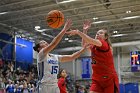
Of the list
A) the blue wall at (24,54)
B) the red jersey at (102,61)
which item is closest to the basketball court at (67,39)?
the blue wall at (24,54)

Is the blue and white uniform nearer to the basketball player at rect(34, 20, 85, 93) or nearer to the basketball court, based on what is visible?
the basketball player at rect(34, 20, 85, 93)

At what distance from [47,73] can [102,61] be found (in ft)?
3.06

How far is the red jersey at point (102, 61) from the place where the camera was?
4523mm

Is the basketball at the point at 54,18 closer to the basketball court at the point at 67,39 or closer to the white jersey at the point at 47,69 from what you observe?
the white jersey at the point at 47,69

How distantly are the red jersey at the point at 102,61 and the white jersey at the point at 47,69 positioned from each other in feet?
2.19

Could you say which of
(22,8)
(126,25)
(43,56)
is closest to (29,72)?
(22,8)

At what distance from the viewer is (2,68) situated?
18859mm

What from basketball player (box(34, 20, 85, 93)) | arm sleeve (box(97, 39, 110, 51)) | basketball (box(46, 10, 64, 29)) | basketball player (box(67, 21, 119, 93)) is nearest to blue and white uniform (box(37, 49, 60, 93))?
basketball player (box(34, 20, 85, 93))

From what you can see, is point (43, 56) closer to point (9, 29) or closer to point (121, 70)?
point (9, 29)

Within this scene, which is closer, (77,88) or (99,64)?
(99,64)

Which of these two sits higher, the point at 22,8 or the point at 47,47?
the point at 22,8

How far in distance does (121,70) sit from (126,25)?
5.67m

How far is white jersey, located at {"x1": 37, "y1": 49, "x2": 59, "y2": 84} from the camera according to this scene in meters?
4.62

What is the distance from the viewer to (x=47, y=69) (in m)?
4.66
